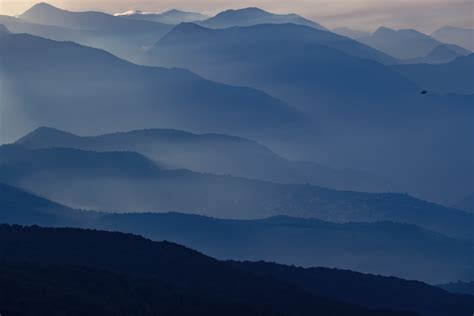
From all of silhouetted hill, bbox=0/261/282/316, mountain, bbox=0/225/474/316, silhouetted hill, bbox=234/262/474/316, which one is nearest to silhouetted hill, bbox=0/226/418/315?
mountain, bbox=0/225/474/316

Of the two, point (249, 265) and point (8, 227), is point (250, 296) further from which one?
point (8, 227)

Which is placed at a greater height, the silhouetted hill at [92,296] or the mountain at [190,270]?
the mountain at [190,270]

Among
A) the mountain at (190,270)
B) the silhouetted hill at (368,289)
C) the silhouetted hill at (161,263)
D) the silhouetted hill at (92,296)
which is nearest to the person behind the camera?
the silhouetted hill at (92,296)

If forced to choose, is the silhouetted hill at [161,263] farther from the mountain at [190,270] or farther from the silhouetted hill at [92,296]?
the silhouetted hill at [92,296]

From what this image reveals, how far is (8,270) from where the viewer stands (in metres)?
102

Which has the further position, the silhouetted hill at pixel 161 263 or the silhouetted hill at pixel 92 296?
the silhouetted hill at pixel 161 263

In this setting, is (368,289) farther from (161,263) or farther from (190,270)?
(161,263)

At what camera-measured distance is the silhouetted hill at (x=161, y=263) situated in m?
119

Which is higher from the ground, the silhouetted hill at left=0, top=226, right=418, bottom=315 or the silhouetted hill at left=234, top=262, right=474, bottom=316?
the silhouetted hill at left=234, top=262, right=474, bottom=316

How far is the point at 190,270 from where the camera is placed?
5030 inches

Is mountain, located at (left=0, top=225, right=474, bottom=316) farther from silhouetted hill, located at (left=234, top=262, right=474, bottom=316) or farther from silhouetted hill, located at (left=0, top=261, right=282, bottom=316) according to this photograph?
silhouetted hill, located at (left=0, top=261, right=282, bottom=316)

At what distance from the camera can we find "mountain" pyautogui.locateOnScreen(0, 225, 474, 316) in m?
118

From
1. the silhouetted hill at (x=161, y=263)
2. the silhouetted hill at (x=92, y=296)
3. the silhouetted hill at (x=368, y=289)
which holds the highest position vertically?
the silhouetted hill at (x=368, y=289)

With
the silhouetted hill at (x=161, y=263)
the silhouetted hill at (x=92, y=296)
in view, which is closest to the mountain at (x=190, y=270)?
the silhouetted hill at (x=161, y=263)
